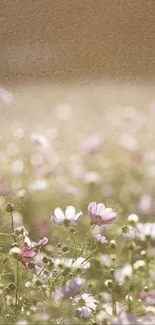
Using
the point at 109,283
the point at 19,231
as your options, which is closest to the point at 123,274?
the point at 109,283

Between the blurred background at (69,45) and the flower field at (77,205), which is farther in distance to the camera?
the blurred background at (69,45)

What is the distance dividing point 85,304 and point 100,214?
13cm

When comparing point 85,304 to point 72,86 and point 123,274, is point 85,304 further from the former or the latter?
point 72,86

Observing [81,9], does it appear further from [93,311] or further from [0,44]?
[93,311]

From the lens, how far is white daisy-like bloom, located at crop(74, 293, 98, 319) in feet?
2.85

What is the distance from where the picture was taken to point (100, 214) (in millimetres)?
935

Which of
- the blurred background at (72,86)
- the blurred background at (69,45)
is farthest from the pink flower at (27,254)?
the blurred background at (69,45)

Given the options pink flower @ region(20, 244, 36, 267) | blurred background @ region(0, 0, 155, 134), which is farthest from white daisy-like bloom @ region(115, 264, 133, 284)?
blurred background @ region(0, 0, 155, 134)

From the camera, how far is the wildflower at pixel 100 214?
934 mm

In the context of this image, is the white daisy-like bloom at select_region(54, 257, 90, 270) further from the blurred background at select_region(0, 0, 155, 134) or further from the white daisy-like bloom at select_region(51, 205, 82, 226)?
the blurred background at select_region(0, 0, 155, 134)

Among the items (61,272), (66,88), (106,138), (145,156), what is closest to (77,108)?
(66,88)

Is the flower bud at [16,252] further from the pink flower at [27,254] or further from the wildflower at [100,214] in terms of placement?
the wildflower at [100,214]

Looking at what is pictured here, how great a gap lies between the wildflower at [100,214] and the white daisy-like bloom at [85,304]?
0.34 ft

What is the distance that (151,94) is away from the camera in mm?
2219
